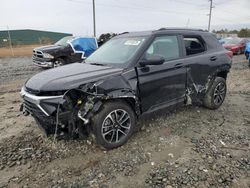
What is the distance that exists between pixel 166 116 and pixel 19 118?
3.23 m

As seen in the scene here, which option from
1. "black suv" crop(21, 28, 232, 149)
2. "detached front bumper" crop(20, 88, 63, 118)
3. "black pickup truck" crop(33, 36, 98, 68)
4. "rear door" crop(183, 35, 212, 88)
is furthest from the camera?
"black pickup truck" crop(33, 36, 98, 68)

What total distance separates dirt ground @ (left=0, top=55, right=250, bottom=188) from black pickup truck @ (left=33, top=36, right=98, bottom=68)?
20.0 ft

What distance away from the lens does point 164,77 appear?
4246mm

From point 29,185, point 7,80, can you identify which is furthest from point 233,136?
point 7,80

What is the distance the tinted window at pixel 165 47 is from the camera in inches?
167

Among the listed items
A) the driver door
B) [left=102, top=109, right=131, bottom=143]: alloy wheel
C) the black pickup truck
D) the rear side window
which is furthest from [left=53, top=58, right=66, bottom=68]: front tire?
[left=102, top=109, right=131, bottom=143]: alloy wheel

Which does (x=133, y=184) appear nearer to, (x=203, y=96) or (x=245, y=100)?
(x=203, y=96)

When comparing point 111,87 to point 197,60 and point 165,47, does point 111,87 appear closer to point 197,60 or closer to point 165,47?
point 165,47

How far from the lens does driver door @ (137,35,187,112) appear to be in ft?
13.1

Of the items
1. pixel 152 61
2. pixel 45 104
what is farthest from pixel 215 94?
pixel 45 104

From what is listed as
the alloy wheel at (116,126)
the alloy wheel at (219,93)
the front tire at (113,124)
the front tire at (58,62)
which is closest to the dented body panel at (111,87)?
the front tire at (113,124)

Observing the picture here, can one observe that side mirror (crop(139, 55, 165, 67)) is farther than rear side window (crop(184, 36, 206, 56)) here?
No

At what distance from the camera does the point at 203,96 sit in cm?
530

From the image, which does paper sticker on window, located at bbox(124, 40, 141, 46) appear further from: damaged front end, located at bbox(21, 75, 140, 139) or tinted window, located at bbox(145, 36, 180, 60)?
damaged front end, located at bbox(21, 75, 140, 139)
